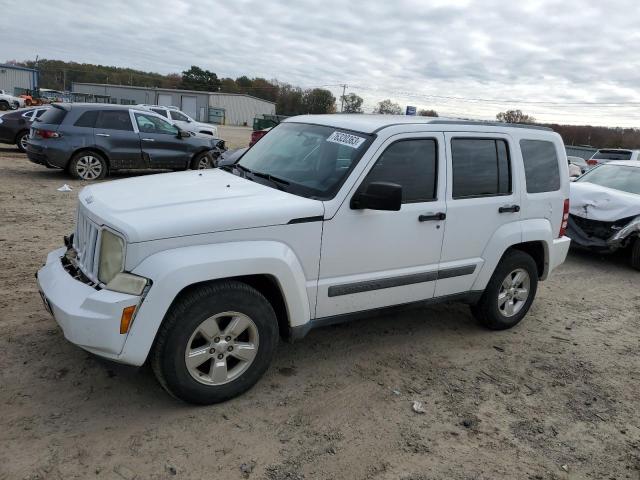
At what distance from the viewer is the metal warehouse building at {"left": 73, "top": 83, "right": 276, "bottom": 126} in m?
68.6

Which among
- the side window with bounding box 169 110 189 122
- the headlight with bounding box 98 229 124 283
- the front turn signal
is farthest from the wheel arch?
the front turn signal

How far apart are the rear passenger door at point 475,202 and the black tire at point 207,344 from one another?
168 centimetres

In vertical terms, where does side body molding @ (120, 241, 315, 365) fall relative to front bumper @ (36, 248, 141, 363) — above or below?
above

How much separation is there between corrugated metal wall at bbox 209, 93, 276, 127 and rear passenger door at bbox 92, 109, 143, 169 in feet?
205

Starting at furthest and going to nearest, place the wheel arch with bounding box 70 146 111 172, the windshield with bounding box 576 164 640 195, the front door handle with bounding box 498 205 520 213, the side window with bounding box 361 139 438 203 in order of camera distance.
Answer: the wheel arch with bounding box 70 146 111 172 < the windshield with bounding box 576 164 640 195 < the front door handle with bounding box 498 205 520 213 < the side window with bounding box 361 139 438 203

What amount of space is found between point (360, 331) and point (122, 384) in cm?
212

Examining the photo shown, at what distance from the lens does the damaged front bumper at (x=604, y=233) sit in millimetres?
7914

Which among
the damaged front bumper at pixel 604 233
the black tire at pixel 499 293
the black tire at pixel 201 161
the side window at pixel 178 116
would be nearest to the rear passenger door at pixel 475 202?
the black tire at pixel 499 293

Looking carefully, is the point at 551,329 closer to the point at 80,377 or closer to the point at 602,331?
the point at 602,331

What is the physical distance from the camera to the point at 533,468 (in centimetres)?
310

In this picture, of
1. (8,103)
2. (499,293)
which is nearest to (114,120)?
(499,293)

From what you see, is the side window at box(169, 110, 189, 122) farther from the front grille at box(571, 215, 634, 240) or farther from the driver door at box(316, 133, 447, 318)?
the driver door at box(316, 133, 447, 318)

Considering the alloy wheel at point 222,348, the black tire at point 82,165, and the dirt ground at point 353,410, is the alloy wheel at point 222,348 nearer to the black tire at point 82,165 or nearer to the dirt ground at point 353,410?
the dirt ground at point 353,410

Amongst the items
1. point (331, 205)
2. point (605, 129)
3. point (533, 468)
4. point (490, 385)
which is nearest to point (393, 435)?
point (533, 468)
